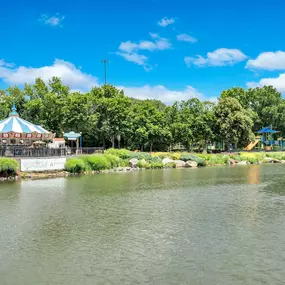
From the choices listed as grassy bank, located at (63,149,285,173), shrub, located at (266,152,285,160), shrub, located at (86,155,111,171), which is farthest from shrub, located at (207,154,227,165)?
shrub, located at (86,155,111,171)

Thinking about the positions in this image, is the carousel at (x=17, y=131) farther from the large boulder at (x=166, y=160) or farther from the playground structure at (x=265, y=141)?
the playground structure at (x=265, y=141)

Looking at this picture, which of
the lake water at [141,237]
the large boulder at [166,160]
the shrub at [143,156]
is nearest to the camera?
the lake water at [141,237]

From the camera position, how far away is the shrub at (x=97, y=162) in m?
36.3

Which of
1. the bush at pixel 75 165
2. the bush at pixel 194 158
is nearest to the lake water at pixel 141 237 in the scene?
the bush at pixel 75 165

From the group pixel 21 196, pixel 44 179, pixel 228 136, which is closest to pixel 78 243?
pixel 21 196

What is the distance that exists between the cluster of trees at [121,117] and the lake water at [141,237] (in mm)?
30210

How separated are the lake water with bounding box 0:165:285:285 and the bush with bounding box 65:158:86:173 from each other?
10388mm

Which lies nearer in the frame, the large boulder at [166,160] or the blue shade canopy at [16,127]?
the blue shade canopy at [16,127]

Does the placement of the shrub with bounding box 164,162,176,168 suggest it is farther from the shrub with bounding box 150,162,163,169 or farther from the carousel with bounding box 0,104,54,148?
the carousel with bounding box 0,104,54,148

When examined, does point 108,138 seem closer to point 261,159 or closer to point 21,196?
point 261,159

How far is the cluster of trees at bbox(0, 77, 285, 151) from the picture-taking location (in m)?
52.9

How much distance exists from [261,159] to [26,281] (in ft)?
162

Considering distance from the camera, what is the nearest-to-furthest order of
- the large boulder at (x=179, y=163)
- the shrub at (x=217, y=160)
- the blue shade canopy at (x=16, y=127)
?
the blue shade canopy at (x=16, y=127) < the large boulder at (x=179, y=163) < the shrub at (x=217, y=160)

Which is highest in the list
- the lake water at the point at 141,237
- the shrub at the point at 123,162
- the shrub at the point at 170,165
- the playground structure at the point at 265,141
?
the playground structure at the point at 265,141
